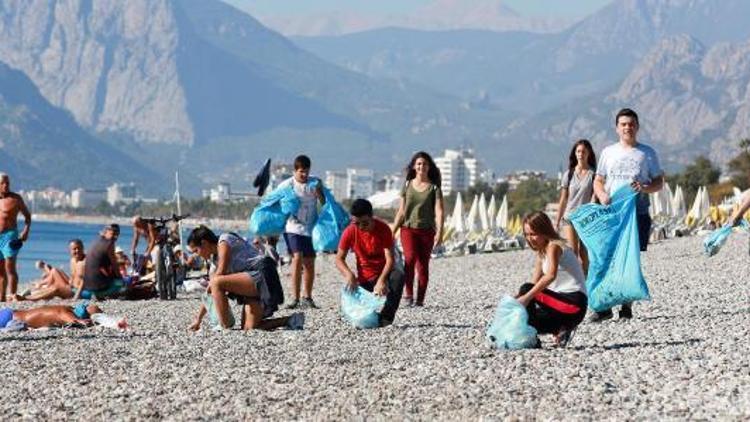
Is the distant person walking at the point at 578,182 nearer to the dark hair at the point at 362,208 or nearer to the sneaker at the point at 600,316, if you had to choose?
the sneaker at the point at 600,316

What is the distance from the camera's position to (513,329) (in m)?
10.6

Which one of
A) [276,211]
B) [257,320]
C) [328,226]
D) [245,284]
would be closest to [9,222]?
[276,211]

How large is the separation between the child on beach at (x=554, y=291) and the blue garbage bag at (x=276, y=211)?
536 cm

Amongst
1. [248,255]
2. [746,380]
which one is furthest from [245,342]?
[746,380]

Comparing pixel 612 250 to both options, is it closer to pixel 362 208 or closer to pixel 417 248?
pixel 362 208

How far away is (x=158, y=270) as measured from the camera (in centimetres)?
2081

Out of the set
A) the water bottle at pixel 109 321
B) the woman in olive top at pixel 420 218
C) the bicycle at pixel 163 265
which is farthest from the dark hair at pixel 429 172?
the bicycle at pixel 163 265

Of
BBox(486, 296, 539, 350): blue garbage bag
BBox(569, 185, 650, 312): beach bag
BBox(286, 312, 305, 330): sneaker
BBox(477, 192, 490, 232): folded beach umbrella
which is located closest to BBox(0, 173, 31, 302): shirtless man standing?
BBox(286, 312, 305, 330): sneaker

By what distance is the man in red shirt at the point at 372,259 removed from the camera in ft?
41.9

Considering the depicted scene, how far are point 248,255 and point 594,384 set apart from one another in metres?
4.50

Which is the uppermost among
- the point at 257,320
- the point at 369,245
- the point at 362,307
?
the point at 369,245

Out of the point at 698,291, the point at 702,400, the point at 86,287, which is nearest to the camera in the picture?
the point at 702,400

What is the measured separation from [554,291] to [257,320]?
2.94m

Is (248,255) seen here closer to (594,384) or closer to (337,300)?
(594,384)
